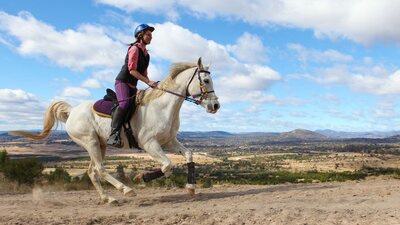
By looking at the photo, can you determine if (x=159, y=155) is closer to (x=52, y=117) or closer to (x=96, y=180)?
(x=96, y=180)

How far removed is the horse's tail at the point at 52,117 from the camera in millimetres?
10898

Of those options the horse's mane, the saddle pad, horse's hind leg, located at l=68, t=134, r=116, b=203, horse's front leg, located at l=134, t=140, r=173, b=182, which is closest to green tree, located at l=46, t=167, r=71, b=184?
horse's hind leg, located at l=68, t=134, r=116, b=203

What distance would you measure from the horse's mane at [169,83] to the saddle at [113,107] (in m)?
0.17

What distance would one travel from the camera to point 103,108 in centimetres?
966

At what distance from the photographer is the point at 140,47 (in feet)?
30.8

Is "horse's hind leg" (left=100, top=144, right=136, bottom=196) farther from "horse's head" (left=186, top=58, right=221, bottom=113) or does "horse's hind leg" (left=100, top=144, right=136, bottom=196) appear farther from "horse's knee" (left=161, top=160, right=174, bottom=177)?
"horse's head" (left=186, top=58, right=221, bottom=113)

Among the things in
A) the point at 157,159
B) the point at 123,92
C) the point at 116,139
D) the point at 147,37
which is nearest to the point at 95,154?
the point at 116,139

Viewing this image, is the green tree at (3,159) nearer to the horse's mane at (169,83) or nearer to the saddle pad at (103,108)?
the saddle pad at (103,108)

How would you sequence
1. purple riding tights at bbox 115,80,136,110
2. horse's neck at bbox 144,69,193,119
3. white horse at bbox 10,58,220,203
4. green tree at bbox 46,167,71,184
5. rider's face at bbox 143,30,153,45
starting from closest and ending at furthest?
1. white horse at bbox 10,58,220,203
2. horse's neck at bbox 144,69,193,119
3. purple riding tights at bbox 115,80,136,110
4. rider's face at bbox 143,30,153,45
5. green tree at bbox 46,167,71,184

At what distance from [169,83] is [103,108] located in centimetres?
171

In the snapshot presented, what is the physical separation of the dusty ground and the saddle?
1.53 metres

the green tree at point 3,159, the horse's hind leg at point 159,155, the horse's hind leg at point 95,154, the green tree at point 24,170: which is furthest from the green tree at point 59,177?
the horse's hind leg at point 159,155

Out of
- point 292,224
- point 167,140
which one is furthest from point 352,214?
point 167,140

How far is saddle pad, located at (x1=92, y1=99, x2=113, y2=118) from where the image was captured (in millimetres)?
9562
